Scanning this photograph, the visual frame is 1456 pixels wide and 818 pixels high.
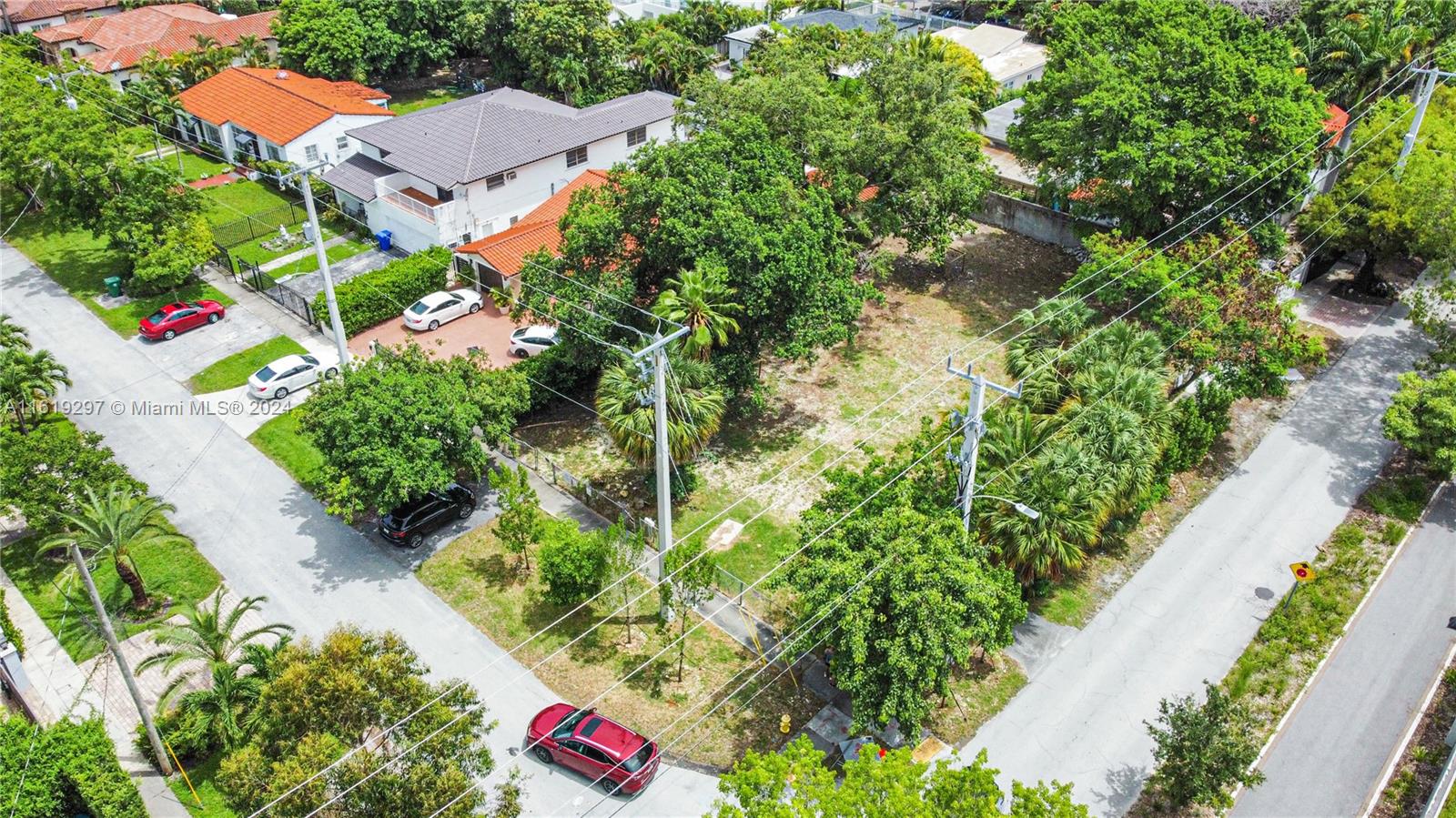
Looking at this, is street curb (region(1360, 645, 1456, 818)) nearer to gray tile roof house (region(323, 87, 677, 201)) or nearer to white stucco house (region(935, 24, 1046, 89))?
gray tile roof house (region(323, 87, 677, 201))

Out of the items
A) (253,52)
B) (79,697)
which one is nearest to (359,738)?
(79,697)

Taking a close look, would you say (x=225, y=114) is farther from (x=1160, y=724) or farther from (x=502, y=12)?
(x=1160, y=724)

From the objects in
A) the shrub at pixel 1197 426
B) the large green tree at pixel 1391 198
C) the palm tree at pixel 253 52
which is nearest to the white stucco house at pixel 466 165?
the palm tree at pixel 253 52

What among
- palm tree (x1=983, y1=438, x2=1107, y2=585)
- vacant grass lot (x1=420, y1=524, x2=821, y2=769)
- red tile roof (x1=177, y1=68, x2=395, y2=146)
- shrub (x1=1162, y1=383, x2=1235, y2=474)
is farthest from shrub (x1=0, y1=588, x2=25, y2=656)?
shrub (x1=1162, y1=383, x2=1235, y2=474)

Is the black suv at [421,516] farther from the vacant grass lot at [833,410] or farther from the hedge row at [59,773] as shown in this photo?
the hedge row at [59,773]

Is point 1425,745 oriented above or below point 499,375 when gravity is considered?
below

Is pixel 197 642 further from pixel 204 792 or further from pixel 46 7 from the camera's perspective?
pixel 46 7

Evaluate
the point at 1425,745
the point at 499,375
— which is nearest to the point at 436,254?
the point at 499,375
